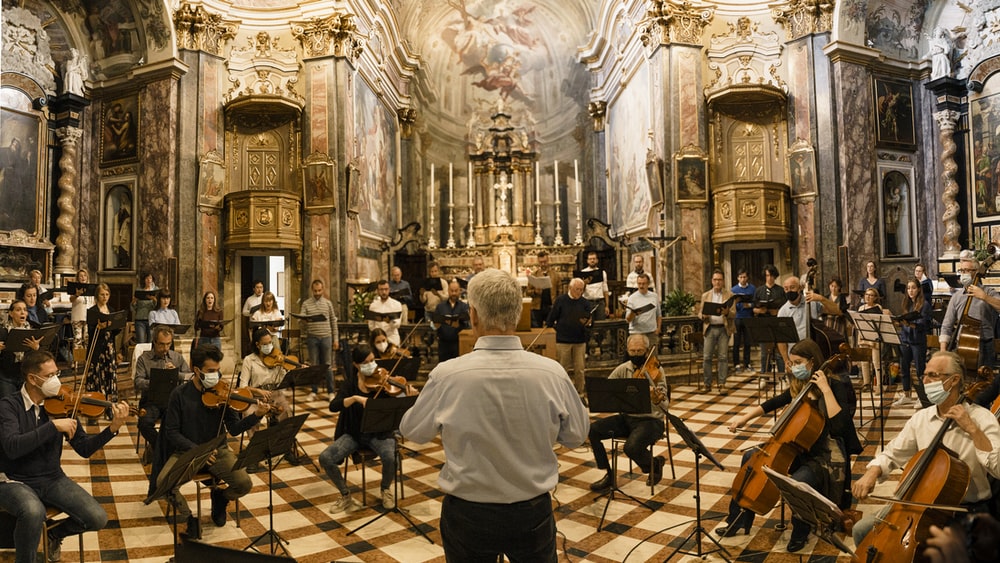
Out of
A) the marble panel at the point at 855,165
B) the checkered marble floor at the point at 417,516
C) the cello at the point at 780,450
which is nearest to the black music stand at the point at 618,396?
the checkered marble floor at the point at 417,516

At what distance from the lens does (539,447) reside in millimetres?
2176

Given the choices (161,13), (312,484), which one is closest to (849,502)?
(312,484)

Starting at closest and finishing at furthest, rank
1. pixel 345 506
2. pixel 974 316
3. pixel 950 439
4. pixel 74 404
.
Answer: pixel 950 439 < pixel 74 404 < pixel 345 506 < pixel 974 316

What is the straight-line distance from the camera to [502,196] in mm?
19984

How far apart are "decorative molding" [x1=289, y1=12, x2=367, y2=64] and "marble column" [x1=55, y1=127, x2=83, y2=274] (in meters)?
5.69

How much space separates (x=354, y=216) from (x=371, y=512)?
407 inches

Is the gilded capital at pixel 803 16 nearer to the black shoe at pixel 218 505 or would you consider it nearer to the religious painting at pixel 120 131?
the black shoe at pixel 218 505

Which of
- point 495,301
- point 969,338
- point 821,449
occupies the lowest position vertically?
point 821,449

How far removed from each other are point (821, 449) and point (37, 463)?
517cm

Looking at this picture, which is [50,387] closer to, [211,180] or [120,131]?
[211,180]

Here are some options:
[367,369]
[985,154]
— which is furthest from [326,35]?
[985,154]

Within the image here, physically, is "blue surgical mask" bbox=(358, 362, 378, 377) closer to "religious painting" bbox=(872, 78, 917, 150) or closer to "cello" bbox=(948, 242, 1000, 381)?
"cello" bbox=(948, 242, 1000, 381)

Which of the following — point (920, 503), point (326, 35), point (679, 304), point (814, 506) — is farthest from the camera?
point (326, 35)

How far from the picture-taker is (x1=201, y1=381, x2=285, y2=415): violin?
4672 millimetres
